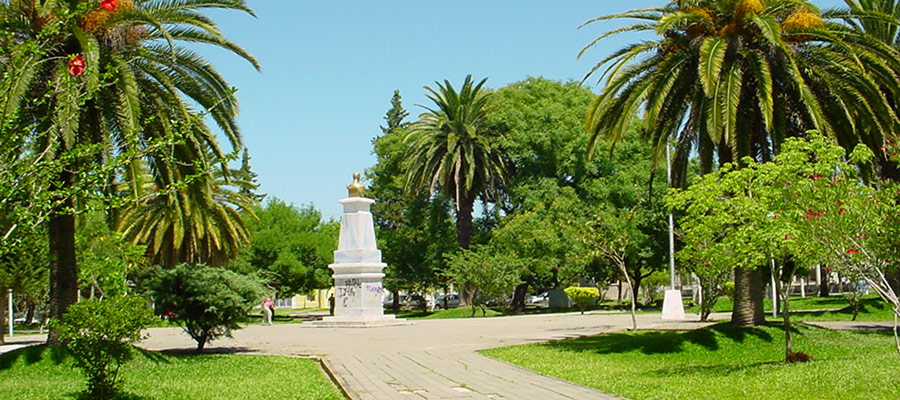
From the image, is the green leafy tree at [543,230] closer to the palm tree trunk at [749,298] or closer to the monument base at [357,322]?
the monument base at [357,322]

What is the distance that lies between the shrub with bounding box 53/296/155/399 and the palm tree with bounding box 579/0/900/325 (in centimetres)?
1087

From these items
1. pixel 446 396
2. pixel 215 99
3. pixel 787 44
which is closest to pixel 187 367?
pixel 215 99

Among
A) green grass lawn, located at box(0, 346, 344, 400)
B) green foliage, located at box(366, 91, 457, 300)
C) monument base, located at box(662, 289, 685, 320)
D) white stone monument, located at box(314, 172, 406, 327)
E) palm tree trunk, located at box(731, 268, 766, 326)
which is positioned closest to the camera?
green grass lawn, located at box(0, 346, 344, 400)

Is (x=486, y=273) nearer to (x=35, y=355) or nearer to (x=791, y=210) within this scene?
(x=35, y=355)

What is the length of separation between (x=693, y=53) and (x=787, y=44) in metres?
1.99

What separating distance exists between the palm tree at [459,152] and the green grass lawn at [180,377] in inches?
987

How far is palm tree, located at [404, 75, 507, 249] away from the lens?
4203 centimetres

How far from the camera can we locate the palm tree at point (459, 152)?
42.0m

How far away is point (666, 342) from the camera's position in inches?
698

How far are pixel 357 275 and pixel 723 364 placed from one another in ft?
58.8

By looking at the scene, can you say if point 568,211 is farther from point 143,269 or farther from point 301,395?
point 301,395

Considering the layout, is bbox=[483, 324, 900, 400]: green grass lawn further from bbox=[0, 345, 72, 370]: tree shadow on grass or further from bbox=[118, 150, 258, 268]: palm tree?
bbox=[118, 150, 258, 268]: palm tree

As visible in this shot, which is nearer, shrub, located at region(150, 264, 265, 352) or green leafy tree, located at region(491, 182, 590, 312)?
shrub, located at region(150, 264, 265, 352)

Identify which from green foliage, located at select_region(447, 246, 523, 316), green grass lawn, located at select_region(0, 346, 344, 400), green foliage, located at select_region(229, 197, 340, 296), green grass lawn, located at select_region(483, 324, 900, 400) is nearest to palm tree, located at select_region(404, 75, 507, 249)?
green foliage, located at select_region(447, 246, 523, 316)
